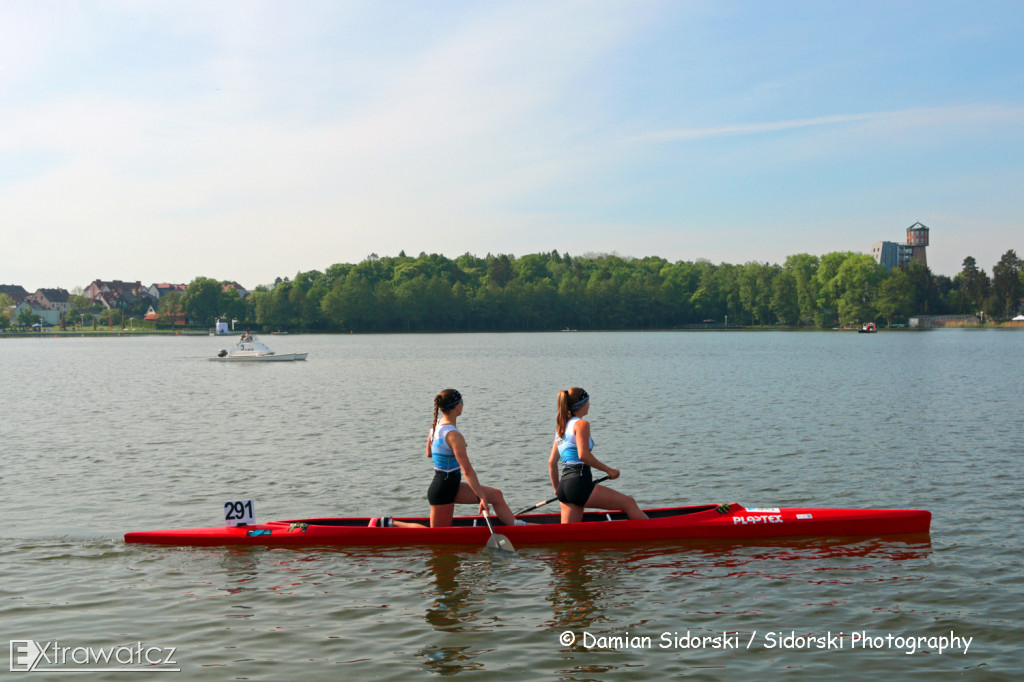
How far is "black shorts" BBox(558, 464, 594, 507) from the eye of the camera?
1094 centimetres

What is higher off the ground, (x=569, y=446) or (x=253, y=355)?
(x=569, y=446)

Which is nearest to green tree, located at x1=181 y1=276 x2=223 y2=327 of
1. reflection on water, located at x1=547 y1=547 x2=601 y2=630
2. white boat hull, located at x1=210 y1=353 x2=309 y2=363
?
white boat hull, located at x1=210 y1=353 x2=309 y2=363

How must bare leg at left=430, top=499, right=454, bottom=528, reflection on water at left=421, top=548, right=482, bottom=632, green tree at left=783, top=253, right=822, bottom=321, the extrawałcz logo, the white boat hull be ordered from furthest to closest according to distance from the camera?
green tree at left=783, top=253, right=822, bottom=321, the white boat hull, bare leg at left=430, top=499, right=454, bottom=528, reflection on water at left=421, top=548, right=482, bottom=632, the extrawałcz logo

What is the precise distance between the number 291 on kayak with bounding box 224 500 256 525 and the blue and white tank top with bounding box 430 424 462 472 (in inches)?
121

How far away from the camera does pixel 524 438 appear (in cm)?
2339

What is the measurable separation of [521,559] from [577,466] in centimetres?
162

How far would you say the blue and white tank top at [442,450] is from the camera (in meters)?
10.7

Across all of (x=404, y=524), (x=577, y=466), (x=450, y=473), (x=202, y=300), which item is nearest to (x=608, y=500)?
(x=577, y=466)

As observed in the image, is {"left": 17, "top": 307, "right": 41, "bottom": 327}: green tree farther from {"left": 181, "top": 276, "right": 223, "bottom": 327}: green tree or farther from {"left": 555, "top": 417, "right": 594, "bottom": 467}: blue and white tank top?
{"left": 555, "top": 417, "right": 594, "bottom": 467}: blue and white tank top

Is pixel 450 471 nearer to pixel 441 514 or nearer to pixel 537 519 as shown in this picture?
pixel 441 514

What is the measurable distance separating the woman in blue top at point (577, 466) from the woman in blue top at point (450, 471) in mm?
942

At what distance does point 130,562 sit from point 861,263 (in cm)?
17104

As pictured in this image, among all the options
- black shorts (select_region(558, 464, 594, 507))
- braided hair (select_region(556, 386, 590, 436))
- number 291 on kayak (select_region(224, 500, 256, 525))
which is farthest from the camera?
number 291 on kayak (select_region(224, 500, 256, 525))

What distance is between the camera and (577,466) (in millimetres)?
10859
